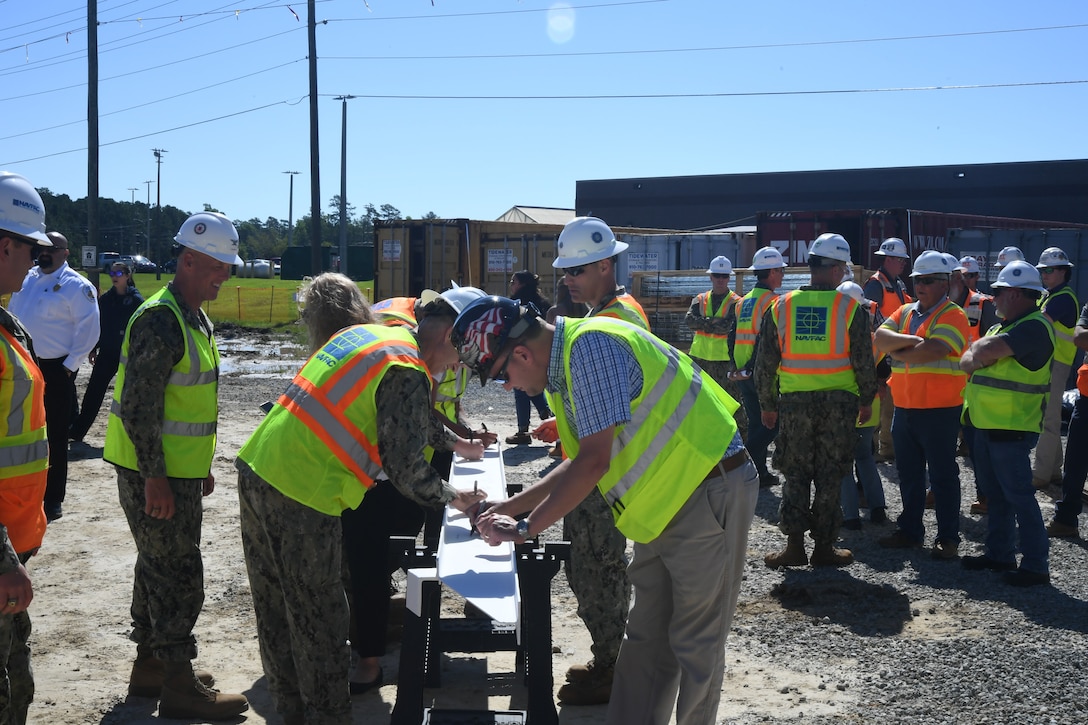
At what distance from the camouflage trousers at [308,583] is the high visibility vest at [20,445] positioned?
672mm

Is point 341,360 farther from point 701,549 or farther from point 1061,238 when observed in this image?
point 1061,238

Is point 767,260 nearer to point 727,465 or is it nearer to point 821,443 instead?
point 821,443

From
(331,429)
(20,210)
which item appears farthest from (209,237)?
(331,429)

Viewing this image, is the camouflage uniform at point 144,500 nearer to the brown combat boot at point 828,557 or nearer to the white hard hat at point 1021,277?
the brown combat boot at point 828,557

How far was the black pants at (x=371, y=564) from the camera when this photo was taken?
4789 millimetres

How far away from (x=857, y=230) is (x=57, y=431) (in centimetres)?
1340

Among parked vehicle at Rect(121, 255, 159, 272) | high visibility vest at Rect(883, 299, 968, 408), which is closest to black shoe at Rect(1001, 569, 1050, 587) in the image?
high visibility vest at Rect(883, 299, 968, 408)

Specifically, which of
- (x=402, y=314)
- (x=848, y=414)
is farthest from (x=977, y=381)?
(x=402, y=314)

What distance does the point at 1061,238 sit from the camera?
17.6 m

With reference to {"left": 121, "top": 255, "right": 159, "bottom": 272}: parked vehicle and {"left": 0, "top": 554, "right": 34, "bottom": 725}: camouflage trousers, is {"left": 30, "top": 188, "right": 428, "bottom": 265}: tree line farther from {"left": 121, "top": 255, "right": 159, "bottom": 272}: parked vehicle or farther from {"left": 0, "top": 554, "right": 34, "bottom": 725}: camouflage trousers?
{"left": 0, "top": 554, "right": 34, "bottom": 725}: camouflage trousers

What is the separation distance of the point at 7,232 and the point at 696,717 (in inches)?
109

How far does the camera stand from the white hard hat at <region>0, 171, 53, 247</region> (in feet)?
10.1

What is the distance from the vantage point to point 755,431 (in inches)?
354

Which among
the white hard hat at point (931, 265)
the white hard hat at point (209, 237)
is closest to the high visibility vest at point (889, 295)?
the white hard hat at point (931, 265)
